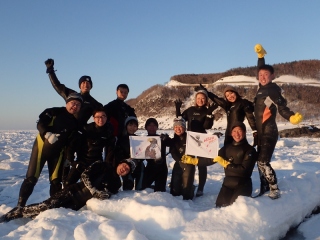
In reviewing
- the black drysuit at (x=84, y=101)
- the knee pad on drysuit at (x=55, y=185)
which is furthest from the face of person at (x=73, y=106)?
the knee pad on drysuit at (x=55, y=185)

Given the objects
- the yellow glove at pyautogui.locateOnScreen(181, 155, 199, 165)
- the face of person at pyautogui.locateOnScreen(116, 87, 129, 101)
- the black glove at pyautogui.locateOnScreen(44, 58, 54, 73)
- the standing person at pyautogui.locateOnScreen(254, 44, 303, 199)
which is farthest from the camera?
the face of person at pyautogui.locateOnScreen(116, 87, 129, 101)

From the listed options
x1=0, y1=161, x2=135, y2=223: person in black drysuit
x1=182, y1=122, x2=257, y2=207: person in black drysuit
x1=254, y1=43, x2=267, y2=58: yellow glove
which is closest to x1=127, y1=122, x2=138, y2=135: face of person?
x1=0, y1=161, x2=135, y2=223: person in black drysuit

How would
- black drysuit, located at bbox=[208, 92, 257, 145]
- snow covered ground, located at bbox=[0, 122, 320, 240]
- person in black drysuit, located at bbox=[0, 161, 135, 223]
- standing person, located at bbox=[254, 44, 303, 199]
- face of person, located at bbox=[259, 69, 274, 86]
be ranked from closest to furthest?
snow covered ground, located at bbox=[0, 122, 320, 240] → person in black drysuit, located at bbox=[0, 161, 135, 223] → standing person, located at bbox=[254, 44, 303, 199] → face of person, located at bbox=[259, 69, 274, 86] → black drysuit, located at bbox=[208, 92, 257, 145]

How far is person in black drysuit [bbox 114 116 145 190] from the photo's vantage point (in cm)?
523

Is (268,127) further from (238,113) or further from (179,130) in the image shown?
(179,130)

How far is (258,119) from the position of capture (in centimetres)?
508

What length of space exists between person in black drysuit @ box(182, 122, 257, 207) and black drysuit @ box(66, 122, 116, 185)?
66.1 inches

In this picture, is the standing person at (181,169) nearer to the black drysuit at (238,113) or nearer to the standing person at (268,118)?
the black drysuit at (238,113)

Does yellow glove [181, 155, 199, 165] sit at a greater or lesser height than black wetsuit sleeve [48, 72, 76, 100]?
lesser

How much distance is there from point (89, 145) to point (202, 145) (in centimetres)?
173

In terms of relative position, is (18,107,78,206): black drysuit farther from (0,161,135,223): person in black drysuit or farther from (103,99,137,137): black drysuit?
(103,99,137,137): black drysuit

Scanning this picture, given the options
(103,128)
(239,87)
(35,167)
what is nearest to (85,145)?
(103,128)

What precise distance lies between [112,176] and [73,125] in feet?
3.47

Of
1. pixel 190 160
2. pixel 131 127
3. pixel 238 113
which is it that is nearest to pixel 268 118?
pixel 238 113
